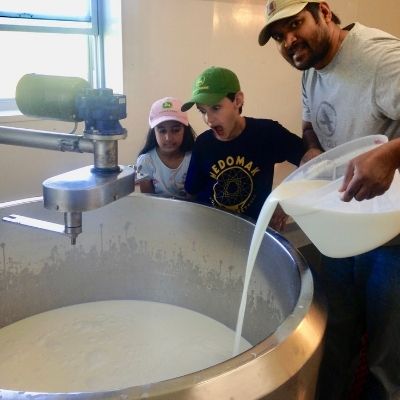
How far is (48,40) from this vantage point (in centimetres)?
162

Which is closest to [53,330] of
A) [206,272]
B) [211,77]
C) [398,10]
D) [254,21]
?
[206,272]

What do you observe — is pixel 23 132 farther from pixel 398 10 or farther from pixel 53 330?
pixel 398 10

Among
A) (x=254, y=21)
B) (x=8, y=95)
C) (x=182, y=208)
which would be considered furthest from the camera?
(x=254, y=21)

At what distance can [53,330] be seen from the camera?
119 cm

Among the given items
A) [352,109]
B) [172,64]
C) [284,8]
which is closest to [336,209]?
[352,109]

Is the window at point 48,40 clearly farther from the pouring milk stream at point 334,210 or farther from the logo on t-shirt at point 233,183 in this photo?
the pouring milk stream at point 334,210

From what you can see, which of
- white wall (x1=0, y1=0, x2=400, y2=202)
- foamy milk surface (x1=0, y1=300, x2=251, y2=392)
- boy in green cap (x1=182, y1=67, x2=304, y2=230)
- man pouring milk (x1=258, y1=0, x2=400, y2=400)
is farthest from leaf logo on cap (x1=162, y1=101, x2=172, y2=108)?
foamy milk surface (x1=0, y1=300, x2=251, y2=392)

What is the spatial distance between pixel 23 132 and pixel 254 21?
137cm

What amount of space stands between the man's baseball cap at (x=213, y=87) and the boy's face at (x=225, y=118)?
0.02m

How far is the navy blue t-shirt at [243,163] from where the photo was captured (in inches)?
49.5

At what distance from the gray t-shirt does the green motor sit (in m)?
0.61

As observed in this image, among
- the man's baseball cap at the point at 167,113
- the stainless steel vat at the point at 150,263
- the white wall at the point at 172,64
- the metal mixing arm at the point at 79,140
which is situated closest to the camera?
the metal mixing arm at the point at 79,140

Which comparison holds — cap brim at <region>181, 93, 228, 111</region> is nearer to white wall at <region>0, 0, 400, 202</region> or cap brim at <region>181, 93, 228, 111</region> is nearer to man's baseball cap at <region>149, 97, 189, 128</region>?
man's baseball cap at <region>149, 97, 189, 128</region>

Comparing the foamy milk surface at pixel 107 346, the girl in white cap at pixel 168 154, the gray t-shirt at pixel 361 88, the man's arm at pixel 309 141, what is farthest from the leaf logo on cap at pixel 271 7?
the foamy milk surface at pixel 107 346
